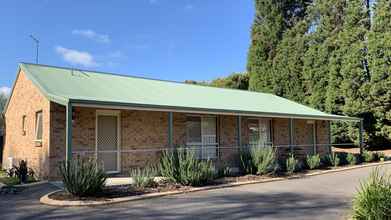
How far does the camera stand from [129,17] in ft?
65.8

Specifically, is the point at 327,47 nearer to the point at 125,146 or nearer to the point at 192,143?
the point at 192,143

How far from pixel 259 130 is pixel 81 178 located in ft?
36.5

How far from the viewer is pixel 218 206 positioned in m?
8.18

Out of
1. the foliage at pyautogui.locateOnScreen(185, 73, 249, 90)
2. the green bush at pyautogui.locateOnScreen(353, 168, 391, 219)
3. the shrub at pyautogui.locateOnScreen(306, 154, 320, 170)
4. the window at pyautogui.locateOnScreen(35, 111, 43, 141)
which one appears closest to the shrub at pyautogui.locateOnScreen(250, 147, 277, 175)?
the shrub at pyautogui.locateOnScreen(306, 154, 320, 170)

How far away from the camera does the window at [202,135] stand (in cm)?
1578

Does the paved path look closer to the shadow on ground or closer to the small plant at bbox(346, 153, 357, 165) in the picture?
the shadow on ground

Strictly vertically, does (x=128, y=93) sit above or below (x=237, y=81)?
below

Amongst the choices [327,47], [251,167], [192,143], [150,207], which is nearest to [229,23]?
[327,47]

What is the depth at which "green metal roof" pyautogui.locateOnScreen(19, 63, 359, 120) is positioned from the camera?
11.9 m

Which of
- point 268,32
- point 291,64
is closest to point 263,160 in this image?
point 291,64

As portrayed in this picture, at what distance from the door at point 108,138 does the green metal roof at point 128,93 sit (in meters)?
0.93

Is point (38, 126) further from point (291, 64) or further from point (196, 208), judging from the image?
point (291, 64)

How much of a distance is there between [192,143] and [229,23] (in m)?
11.0

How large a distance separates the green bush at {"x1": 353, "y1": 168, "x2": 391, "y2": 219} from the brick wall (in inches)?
374
